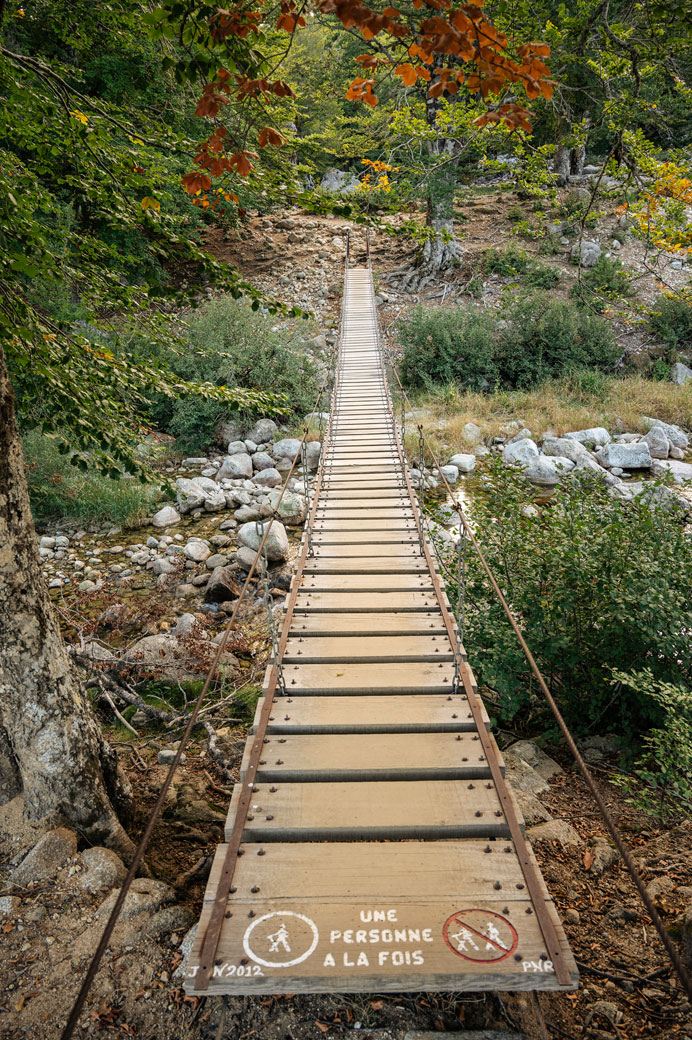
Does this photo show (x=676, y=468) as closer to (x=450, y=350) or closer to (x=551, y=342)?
(x=551, y=342)

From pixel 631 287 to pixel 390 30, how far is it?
628 inches

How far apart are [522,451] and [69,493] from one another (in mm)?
7376

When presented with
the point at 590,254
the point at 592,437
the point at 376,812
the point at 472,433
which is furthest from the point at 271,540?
the point at 590,254

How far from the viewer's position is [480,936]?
184 cm

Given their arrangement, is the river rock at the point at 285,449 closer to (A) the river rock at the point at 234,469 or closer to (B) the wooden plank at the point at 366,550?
(A) the river rock at the point at 234,469

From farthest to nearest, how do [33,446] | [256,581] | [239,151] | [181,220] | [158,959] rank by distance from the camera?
[33,446]
[256,581]
[181,220]
[239,151]
[158,959]

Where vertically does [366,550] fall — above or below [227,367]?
below

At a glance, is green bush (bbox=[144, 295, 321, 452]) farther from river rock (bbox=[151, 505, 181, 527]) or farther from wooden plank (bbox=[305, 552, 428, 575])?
wooden plank (bbox=[305, 552, 428, 575])

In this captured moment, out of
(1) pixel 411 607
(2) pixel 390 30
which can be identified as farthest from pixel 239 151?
(1) pixel 411 607

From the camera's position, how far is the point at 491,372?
13.3 meters

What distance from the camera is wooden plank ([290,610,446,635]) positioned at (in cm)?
371

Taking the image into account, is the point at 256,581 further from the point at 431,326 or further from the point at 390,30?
the point at 431,326

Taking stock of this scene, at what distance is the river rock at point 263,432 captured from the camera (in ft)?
35.8

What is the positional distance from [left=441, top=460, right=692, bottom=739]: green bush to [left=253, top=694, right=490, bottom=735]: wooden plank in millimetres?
966
